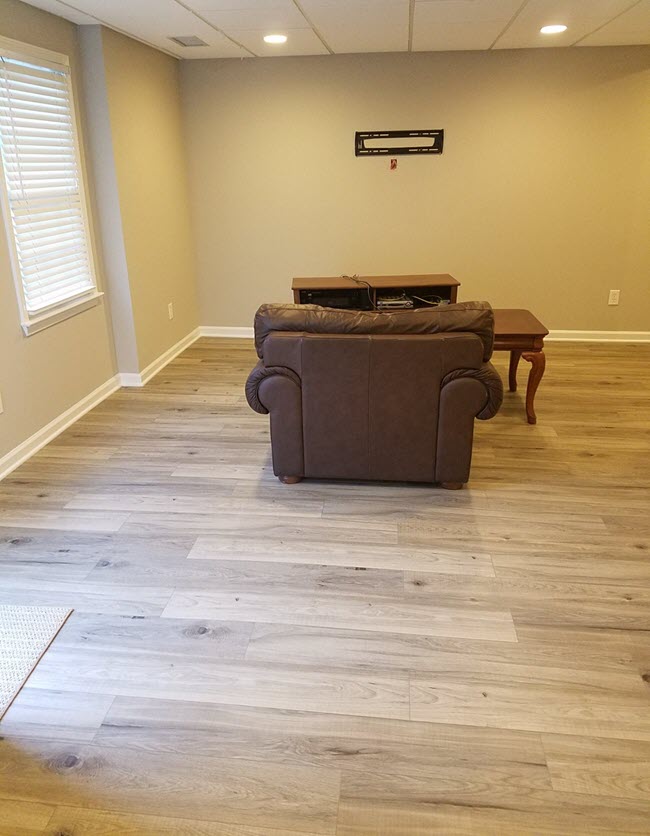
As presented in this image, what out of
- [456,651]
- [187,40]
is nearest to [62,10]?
[187,40]

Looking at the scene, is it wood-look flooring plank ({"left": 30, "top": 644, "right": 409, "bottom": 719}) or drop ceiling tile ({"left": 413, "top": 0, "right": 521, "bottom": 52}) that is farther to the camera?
drop ceiling tile ({"left": 413, "top": 0, "right": 521, "bottom": 52})

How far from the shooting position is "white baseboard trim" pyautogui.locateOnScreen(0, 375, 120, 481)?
3.50 metres

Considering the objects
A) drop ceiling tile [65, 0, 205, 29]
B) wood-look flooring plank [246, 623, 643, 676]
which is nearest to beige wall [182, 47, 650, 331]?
drop ceiling tile [65, 0, 205, 29]

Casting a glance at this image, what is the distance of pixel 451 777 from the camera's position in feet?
5.67

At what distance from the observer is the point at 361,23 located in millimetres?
4008

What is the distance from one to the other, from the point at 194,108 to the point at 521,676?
16.8 feet

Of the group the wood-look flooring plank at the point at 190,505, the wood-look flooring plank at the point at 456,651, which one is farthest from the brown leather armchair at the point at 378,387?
the wood-look flooring plank at the point at 456,651

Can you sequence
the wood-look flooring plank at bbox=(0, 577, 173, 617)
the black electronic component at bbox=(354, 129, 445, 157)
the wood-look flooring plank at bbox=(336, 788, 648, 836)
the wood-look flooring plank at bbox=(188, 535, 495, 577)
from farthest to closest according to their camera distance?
the black electronic component at bbox=(354, 129, 445, 157) < the wood-look flooring plank at bbox=(188, 535, 495, 577) < the wood-look flooring plank at bbox=(0, 577, 173, 617) < the wood-look flooring plank at bbox=(336, 788, 648, 836)

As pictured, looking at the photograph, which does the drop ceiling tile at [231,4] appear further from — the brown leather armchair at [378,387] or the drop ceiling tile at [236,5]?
the brown leather armchair at [378,387]

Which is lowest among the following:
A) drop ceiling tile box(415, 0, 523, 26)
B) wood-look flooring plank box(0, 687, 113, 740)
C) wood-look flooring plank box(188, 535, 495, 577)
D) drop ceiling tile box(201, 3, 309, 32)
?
wood-look flooring plank box(0, 687, 113, 740)

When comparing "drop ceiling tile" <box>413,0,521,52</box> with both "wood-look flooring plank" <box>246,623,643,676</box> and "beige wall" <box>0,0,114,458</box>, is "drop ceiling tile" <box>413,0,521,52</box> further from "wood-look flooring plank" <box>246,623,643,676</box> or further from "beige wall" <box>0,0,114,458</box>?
"wood-look flooring plank" <box>246,623,643,676</box>

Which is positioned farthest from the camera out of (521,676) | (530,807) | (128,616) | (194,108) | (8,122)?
(194,108)

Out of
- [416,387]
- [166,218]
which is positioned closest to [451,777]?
[416,387]

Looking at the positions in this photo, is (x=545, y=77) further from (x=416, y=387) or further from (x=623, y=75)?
(x=416, y=387)
